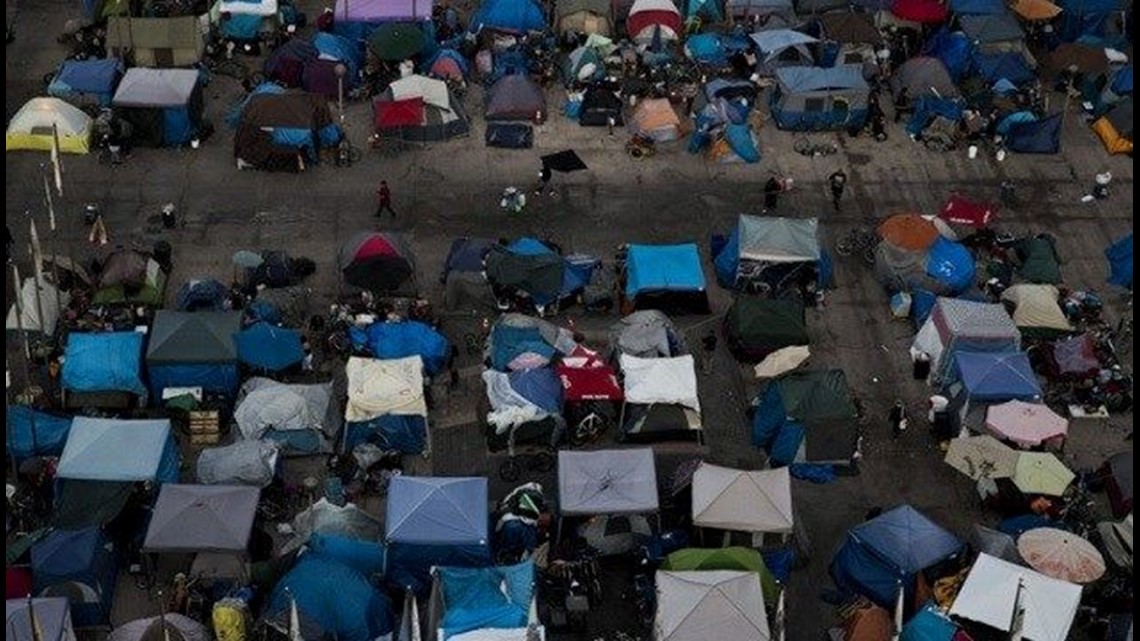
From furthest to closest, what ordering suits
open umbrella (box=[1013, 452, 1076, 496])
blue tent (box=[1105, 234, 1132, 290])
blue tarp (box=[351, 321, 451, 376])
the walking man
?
1. the walking man
2. blue tent (box=[1105, 234, 1132, 290])
3. blue tarp (box=[351, 321, 451, 376])
4. open umbrella (box=[1013, 452, 1076, 496])

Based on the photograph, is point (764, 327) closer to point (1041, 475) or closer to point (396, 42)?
point (1041, 475)

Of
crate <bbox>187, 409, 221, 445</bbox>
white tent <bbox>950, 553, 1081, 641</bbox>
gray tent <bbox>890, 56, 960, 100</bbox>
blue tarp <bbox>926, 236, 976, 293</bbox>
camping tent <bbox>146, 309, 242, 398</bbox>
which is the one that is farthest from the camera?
gray tent <bbox>890, 56, 960, 100</bbox>

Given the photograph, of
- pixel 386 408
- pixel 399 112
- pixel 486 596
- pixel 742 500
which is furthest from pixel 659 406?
pixel 399 112

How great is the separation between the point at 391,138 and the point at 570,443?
1516 centimetres

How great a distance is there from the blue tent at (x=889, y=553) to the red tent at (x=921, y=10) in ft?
82.9

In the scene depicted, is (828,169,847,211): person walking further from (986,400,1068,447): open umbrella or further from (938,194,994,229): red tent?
(986,400,1068,447): open umbrella

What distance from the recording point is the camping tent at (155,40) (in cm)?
4922

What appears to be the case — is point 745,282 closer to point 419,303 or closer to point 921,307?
point 921,307

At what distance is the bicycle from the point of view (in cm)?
4797

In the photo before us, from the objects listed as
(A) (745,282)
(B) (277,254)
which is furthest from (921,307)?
(B) (277,254)

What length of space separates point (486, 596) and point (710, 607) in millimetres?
4408

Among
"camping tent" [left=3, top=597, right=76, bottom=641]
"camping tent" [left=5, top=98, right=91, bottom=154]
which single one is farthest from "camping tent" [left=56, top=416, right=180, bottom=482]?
"camping tent" [left=5, top=98, right=91, bottom=154]

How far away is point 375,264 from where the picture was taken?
40.1 metres

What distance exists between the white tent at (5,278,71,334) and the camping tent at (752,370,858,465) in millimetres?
17719
